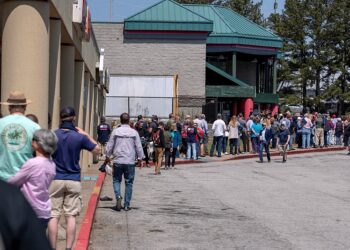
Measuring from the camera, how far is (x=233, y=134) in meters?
28.1

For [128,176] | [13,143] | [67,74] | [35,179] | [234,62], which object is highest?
[234,62]

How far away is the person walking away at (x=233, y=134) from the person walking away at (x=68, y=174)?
1999 cm

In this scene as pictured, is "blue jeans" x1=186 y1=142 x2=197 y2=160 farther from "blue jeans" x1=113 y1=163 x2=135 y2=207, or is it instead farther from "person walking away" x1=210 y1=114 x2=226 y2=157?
"blue jeans" x1=113 y1=163 x2=135 y2=207

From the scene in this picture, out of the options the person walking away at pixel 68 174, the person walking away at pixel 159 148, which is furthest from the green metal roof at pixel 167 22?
the person walking away at pixel 68 174

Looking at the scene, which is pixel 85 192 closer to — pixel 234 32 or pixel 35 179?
pixel 35 179

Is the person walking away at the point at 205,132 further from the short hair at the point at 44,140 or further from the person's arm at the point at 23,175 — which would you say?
the person's arm at the point at 23,175

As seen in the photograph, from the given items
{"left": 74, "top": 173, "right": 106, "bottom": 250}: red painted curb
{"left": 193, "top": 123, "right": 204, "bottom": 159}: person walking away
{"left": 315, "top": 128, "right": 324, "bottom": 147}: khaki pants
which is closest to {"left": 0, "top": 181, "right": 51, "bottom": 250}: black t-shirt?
{"left": 74, "top": 173, "right": 106, "bottom": 250}: red painted curb

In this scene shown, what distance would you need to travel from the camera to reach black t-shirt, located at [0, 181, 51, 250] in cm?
171

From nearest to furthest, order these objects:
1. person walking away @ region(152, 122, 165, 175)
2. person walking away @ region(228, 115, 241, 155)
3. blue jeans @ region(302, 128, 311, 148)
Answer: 1. person walking away @ region(152, 122, 165, 175)
2. person walking away @ region(228, 115, 241, 155)
3. blue jeans @ region(302, 128, 311, 148)

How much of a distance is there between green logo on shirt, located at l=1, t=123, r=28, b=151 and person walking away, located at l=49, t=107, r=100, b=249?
1.51 meters

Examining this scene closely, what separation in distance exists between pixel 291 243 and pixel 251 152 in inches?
795

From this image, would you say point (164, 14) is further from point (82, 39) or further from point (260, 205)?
point (260, 205)

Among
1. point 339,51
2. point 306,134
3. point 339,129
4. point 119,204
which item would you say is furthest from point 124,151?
point 339,51

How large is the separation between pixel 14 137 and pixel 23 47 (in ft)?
11.1
